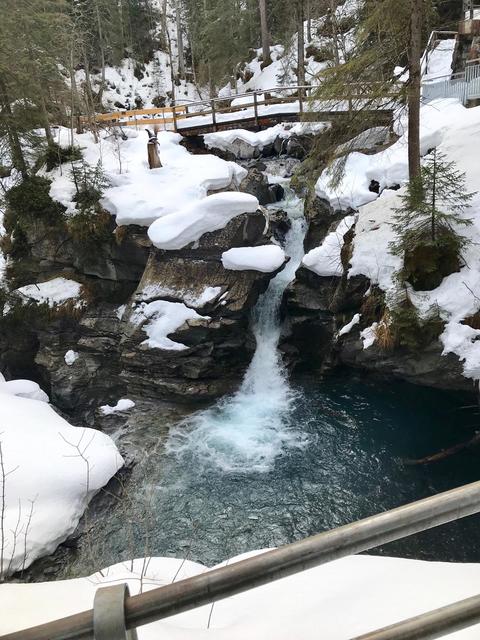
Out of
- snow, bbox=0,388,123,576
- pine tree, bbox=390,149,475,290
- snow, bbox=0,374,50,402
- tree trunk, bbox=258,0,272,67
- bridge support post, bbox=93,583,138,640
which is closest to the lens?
bridge support post, bbox=93,583,138,640

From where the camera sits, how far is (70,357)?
41.8ft

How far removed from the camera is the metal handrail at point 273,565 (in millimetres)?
1221

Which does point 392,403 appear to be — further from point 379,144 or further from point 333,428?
point 379,144

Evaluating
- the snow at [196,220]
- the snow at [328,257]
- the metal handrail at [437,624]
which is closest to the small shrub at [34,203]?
the snow at [196,220]

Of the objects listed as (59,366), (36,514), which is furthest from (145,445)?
(59,366)

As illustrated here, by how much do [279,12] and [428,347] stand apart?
3316cm

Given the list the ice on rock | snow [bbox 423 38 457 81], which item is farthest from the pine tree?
snow [bbox 423 38 457 81]

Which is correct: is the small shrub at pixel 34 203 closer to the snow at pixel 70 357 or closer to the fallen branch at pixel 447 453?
the snow at pixel 70 357

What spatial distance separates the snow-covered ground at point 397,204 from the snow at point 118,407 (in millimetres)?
6210

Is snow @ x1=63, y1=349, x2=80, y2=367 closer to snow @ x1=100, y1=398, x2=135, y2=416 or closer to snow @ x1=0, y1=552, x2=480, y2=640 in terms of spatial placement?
snow @ x1=100, y1=398, x2=135, y2=416

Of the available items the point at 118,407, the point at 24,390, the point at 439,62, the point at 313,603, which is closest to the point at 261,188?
the point at 118,407

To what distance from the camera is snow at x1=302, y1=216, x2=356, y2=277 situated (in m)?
11.6

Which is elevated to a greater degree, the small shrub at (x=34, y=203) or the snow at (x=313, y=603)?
the small shrub at (x=34, y=203)

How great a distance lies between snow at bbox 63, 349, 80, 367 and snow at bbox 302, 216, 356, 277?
704cm
